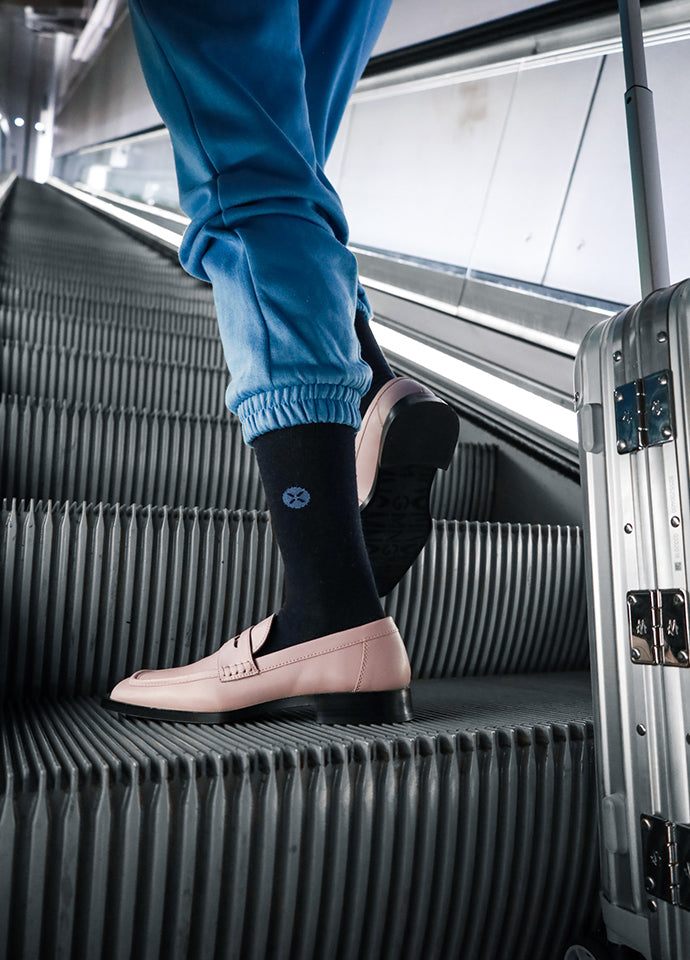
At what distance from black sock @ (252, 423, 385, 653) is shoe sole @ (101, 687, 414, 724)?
0.22ft

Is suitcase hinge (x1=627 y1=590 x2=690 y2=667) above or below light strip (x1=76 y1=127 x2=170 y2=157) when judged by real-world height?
below

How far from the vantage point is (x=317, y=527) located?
0.81 metres

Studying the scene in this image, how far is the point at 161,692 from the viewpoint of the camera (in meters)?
0.87

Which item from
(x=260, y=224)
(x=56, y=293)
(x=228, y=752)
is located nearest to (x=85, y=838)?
(x=228, y=752)

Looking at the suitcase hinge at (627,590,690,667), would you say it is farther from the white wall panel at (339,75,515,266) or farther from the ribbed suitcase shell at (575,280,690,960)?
the white wall panel at (339,75,515,266)

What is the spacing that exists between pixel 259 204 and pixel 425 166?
108 inches

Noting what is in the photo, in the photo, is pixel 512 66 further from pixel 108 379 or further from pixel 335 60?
pixel 335 60

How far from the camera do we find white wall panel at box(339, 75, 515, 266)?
284cm

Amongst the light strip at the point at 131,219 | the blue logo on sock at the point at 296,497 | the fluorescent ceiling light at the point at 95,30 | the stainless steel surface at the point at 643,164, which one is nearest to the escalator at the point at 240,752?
the blue logo on sock at the point at 296,497

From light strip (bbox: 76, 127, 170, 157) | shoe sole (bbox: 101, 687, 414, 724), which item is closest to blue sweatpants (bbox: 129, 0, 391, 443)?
shoe sole (bbox: 101, 687, 414, 724)

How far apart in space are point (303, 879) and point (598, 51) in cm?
224

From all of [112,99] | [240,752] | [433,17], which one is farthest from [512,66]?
[112,99]

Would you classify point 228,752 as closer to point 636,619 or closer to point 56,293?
point 636,619

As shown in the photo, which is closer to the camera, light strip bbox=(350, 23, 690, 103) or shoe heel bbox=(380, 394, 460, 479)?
shoe heel bbox=(380, 394, 460, 479)
